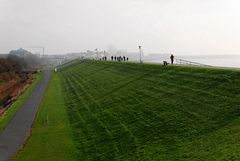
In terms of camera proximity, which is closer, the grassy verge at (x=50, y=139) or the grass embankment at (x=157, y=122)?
the grass embankment at (x=157, y=122)

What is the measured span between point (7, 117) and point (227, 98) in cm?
2126

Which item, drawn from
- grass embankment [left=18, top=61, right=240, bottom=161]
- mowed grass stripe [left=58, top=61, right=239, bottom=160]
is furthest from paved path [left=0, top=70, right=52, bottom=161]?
mowed grass stripe [left=58, top=61, right=239, bottom=160]

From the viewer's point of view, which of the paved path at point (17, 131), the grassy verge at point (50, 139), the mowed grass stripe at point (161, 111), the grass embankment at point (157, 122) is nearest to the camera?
the grass embankment at point (157, 122)

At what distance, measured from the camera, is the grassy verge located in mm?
21562

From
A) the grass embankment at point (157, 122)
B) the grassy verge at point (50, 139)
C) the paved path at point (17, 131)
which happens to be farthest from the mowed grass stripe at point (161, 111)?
the paved path at point (17, 131)

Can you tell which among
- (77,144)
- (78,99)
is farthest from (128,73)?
(77,144)

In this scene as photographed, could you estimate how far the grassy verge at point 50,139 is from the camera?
70.7 feet

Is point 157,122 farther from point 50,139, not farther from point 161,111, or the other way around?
point 50,139

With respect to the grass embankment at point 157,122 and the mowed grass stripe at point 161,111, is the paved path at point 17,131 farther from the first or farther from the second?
the mowed grass stripe at point 161,111

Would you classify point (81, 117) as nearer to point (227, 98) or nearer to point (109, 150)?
point (109, 150)

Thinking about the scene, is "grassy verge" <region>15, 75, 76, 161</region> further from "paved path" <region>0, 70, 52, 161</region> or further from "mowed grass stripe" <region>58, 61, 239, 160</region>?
"mowed grass stripe" <region>58, 61, 239, 160</region>

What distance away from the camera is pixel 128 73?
45.7 metres

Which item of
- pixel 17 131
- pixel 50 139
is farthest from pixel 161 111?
pixel 17 131

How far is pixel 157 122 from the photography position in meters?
23.0
